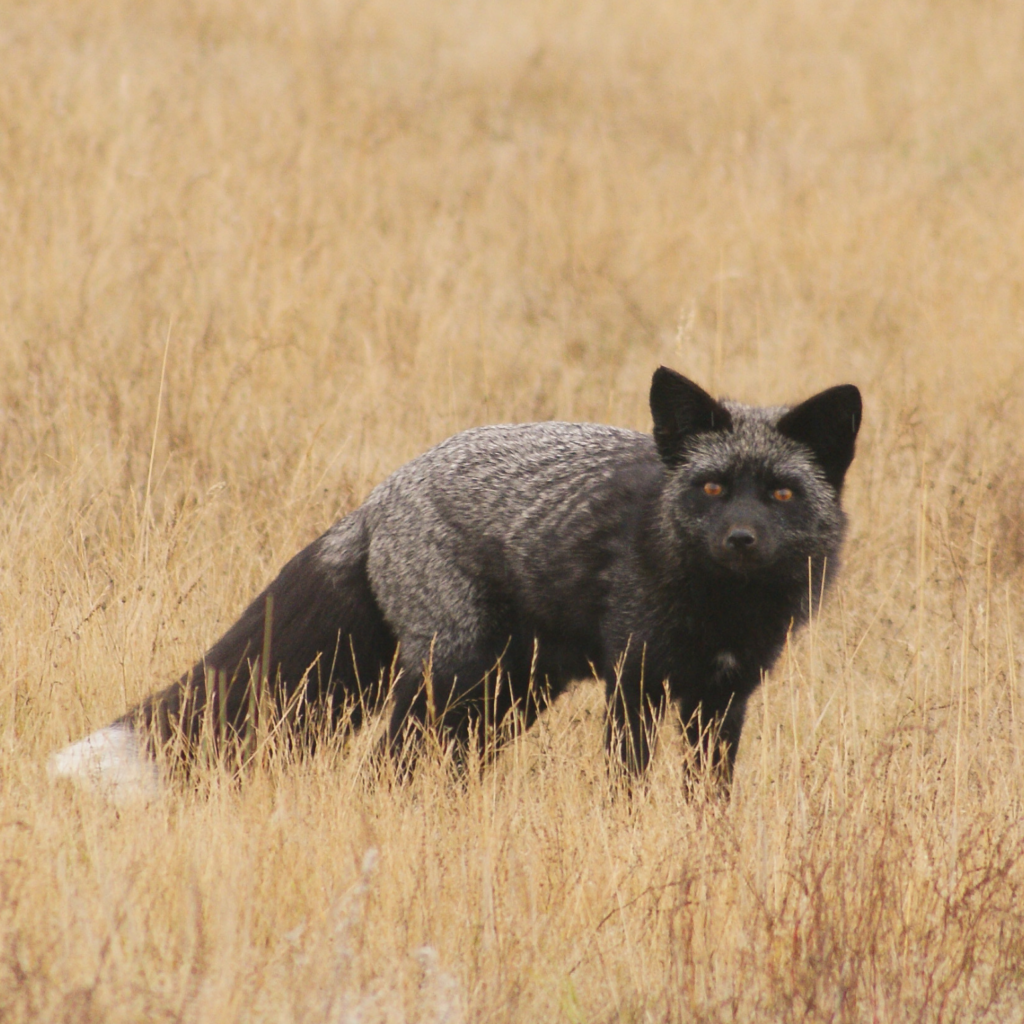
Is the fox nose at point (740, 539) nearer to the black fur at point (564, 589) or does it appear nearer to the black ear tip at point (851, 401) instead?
the black fur at point (564, 589)

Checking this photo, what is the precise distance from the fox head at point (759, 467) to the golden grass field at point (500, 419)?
0.48m

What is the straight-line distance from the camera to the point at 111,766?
4.07m

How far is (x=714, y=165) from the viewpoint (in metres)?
12.4

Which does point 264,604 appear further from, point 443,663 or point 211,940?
point 211,940

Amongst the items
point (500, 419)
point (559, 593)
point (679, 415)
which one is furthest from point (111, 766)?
point (500, 419)

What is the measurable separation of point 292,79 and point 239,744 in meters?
10.3

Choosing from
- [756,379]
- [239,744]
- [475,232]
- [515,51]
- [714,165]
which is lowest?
[239,744]

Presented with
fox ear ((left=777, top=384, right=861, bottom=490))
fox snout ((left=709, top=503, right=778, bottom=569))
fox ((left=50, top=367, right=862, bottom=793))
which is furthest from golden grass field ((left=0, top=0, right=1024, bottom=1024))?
fox ear ((left=777, top=384, right=861, bottom=490))

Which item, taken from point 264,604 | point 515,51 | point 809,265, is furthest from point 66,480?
point 515,51

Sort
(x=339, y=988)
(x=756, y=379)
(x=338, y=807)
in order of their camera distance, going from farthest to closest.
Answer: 1. (x=756, y=379)
2. (x=338, y=807)
3. (x=339, y=988)

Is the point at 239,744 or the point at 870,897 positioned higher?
the point at 870,897

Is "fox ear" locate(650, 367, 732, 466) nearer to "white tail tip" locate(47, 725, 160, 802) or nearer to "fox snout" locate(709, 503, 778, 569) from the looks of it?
"fox snout" locate(709, 503, 778, 569)

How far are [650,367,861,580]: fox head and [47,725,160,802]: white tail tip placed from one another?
2.00 metres

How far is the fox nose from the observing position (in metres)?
4.23
